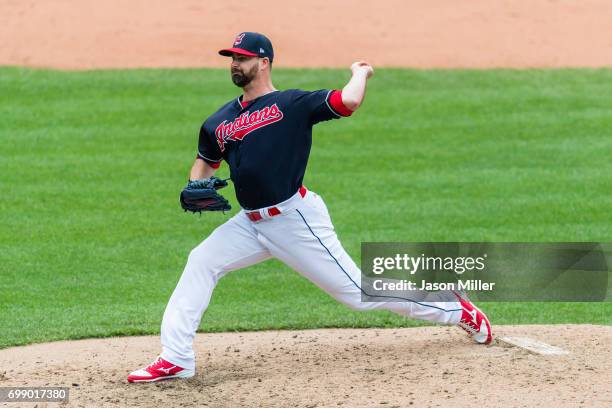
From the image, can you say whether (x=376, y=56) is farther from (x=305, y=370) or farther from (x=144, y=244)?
(x=305, y=370)

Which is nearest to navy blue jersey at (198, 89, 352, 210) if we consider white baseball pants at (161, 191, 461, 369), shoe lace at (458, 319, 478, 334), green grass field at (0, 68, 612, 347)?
white baseball pants at (161, 191, 461, 369)

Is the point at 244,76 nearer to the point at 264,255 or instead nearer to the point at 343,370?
the point at 264,255

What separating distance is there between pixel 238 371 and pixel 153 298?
208cm

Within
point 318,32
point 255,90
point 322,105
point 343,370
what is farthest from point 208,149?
point 318,32

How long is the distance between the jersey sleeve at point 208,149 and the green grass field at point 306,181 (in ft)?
4.93

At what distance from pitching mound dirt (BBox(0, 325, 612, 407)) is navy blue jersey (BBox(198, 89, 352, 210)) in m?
1.03

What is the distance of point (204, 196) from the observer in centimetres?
639

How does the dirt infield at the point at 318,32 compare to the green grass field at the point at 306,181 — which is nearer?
the green grass field at the point at 306,181

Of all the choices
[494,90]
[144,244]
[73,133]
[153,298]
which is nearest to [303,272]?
[153,298]

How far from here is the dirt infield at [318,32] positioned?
15195 millimetres

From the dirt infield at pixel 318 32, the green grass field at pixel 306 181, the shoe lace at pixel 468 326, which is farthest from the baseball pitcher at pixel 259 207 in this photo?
the dirt infield at pixel 318 32

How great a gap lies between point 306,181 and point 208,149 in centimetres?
461

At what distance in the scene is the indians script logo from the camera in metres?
6.23

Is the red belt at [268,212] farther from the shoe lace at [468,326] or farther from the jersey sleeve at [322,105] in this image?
the shoe lace at [468,326]
